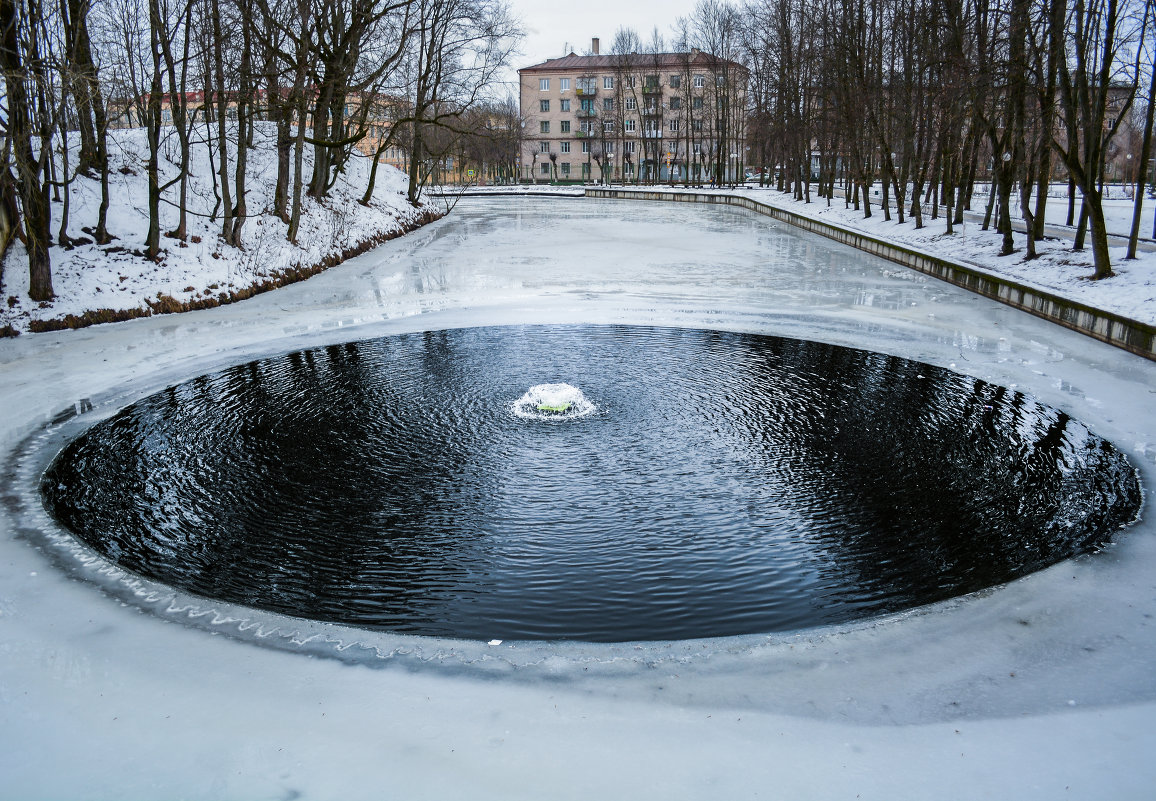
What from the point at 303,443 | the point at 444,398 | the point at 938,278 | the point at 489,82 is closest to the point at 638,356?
the point at 444,398

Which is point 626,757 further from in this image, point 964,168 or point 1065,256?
point 964,168

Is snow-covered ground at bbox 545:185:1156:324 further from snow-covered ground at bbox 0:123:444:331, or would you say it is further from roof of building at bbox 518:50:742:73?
roof of building at bbox 518:50:742:73

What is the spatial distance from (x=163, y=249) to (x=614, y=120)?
74.7 meters

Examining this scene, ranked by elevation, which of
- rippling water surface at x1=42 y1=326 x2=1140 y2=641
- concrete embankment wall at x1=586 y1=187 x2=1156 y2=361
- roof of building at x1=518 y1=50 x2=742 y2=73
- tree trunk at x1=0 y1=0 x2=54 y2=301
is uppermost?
roof of building at x1=518 y1=50 x2=742 y2=73

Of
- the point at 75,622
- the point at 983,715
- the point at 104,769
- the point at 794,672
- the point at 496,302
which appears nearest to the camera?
the point at 104,769

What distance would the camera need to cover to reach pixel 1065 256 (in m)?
19.3

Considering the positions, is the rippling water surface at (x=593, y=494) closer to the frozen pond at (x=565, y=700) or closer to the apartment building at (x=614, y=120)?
the frozen pond at (x=565, y=700)

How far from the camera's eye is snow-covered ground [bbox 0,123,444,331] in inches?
611

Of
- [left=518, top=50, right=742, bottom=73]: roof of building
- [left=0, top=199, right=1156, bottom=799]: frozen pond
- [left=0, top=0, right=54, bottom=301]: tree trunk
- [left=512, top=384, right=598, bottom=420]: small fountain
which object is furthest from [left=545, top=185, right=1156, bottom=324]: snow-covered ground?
[left=518, top=50, right=742, bottom=73]: roof of building

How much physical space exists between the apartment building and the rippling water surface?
72934mm

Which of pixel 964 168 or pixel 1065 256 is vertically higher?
pixel 964 168

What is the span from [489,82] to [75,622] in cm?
3366

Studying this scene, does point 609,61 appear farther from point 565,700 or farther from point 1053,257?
point 565,700

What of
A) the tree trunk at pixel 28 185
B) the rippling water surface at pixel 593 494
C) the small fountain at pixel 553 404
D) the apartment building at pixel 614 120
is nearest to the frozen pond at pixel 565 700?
the rippling water surface at pixel 593 494
